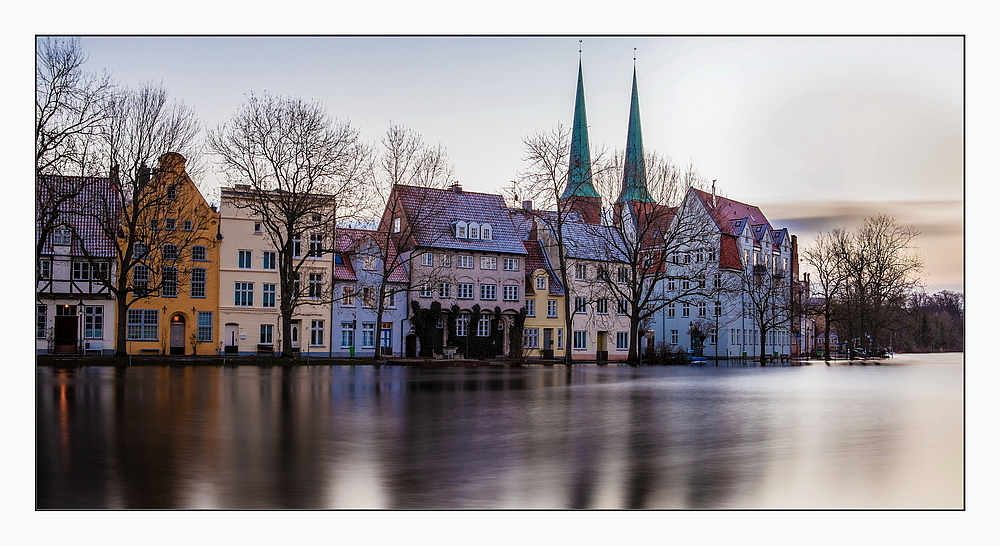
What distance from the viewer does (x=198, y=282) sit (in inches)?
1844

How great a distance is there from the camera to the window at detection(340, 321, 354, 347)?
49.7m

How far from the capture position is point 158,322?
147 feet

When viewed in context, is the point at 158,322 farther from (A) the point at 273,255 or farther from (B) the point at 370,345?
(B) the point at 370,345

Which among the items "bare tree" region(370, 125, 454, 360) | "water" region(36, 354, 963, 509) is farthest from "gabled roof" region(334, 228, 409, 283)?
"water" region(36, 354, 963, 509)

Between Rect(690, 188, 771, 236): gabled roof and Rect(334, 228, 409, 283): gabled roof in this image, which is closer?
Rect(334, 228, 409, 283): gabled roof

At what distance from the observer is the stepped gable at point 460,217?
159 ft

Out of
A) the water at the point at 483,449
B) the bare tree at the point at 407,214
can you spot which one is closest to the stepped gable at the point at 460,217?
the bare tree at the point at 407,214

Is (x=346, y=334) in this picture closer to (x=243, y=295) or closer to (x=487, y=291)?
(x=243, y=295)

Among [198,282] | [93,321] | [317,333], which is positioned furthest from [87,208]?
[317,333]

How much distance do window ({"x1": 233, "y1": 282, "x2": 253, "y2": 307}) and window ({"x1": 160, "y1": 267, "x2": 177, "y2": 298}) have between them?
3.31m

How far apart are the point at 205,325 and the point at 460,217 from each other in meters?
16.0

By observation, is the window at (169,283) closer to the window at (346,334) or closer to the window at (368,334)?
the window at (346,334)

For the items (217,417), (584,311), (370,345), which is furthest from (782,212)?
(584,311)

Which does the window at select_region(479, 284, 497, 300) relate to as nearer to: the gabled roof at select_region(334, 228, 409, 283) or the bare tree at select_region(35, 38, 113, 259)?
the gabled roof at select_region(334, 228, 409, 283)
